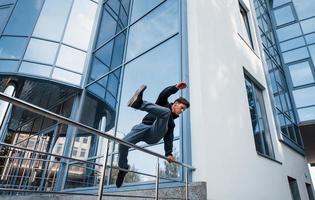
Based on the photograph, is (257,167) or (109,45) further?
(109,45)

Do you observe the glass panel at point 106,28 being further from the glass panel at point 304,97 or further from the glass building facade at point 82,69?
the glass panel at point 304,97

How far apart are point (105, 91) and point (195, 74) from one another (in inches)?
143

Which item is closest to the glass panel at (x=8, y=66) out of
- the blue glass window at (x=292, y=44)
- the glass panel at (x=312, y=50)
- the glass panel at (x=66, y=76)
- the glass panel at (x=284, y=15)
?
the glass panel at (x=66, y=76)

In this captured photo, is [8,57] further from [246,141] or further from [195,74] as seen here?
[246,141]

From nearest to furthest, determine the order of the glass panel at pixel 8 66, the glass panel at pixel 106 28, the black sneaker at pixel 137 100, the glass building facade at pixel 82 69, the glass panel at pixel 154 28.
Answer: the black sneaker at pixel 137 100
the glass building facade at pixel 82 69
the glass panel at pixel 154 28
the glass panel at pixel 8 66
the glass panel at pixel 106 28

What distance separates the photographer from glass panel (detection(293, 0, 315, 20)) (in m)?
11.3

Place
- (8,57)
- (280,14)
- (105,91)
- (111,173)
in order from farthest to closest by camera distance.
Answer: (280,14), (8,57), (105,91), (111,173)

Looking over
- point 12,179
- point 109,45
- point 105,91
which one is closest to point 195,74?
point 105,91

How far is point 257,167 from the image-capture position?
188 inches

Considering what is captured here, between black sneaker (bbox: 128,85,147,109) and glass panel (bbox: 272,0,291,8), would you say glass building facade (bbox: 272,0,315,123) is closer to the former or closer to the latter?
glass panel (bbox: 272,0,291,8)

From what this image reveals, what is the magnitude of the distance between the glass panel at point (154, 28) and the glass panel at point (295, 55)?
798 centimetres

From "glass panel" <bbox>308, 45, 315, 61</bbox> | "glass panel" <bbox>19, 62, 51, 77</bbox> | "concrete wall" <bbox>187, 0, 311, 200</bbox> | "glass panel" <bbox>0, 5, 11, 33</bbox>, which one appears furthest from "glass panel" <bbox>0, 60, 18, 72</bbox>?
"glass panel" <bbox>308, 45, 315, 61</bbox>

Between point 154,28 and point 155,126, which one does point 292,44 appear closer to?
point 154,28

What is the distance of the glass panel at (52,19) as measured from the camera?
7977mm
